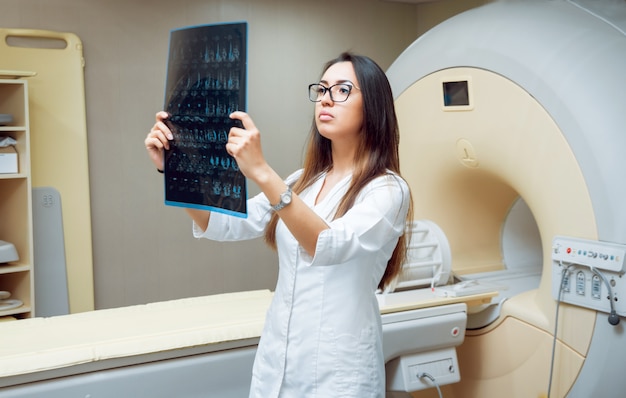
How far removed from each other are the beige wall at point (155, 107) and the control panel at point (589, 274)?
169 cm

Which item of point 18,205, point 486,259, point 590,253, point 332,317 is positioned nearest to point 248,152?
point 332,317

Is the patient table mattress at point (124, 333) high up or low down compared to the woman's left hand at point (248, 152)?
down

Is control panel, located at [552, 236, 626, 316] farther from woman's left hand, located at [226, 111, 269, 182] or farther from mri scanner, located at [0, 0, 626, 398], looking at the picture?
woman's left hand, located at [226, 111, 269, 182]

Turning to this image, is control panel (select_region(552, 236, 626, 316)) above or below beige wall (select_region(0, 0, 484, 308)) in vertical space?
below

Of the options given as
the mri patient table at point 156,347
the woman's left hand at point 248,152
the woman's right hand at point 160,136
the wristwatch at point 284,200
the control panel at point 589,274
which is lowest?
the mri patient table at point 156,347

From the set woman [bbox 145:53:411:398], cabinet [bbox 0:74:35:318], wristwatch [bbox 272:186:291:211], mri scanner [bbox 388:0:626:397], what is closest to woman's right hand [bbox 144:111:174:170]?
woman [bbox 145:53:411:398]

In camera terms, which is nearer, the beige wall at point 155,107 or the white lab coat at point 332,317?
the white lab coat at point 332,317

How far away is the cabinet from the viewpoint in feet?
9.37

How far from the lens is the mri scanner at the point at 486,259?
1825 mm

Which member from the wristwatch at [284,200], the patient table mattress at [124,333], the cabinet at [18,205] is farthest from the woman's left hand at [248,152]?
the cabinet at [18,205]

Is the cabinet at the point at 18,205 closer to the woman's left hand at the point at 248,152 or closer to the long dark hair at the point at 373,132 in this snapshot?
the long dark hair at the point at 373,132

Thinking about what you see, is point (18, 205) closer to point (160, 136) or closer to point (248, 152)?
point (160, 136)

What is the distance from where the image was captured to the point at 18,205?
297 centimetres

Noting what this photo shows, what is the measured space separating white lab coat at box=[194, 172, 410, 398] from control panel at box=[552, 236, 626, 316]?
2.75 ft
